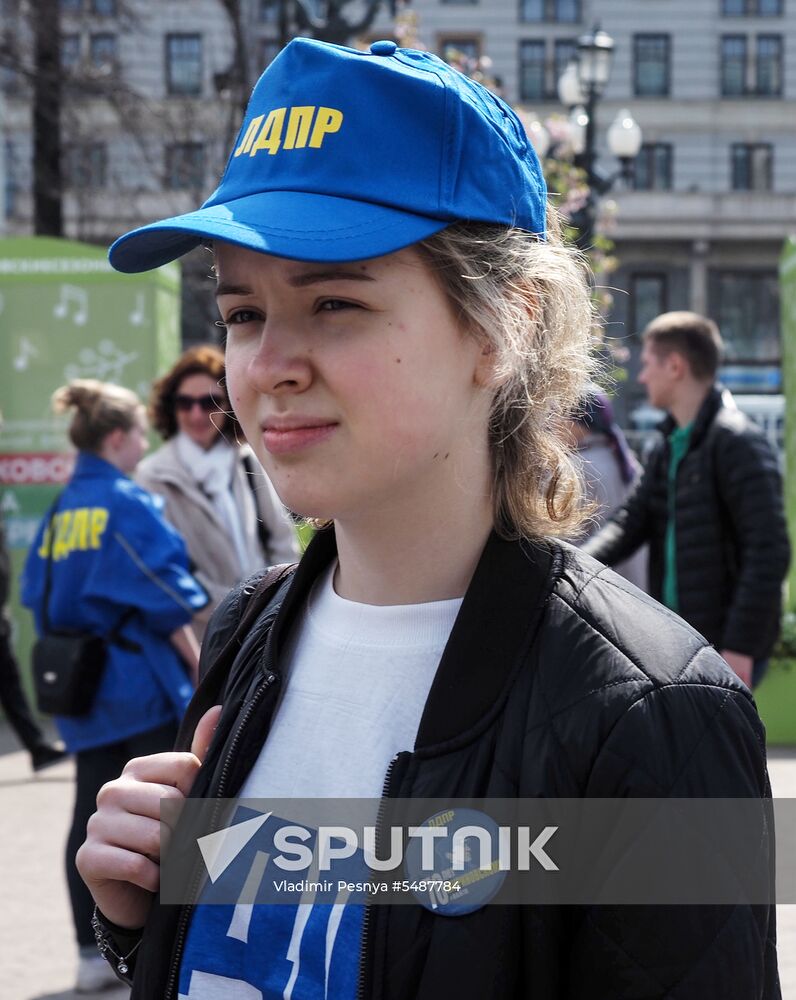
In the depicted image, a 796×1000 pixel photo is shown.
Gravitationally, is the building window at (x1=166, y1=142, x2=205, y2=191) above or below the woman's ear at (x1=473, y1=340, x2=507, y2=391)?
below

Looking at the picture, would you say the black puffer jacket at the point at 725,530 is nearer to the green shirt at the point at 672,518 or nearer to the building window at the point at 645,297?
the green shirt at the point at 672,518

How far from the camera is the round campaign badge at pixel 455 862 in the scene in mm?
1274

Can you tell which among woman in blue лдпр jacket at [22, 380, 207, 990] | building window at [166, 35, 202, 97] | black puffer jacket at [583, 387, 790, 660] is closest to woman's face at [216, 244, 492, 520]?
woman in blue лдпр jacket at [22, 380, 207, 990]

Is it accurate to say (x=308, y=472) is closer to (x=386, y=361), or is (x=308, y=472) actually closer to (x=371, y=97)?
(x=386, y=361)

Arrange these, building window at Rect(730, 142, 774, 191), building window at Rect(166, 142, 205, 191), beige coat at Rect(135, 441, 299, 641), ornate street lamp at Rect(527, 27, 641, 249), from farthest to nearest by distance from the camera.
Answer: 1. building window at Rect(730, 142, 774, 191)
2. building window at Rect(166, 142, 205, 191)
3. ornate street lamp at Rect(527, 27, 641, 249)
4. beige coat at Rect(135, 441, 299, 641)

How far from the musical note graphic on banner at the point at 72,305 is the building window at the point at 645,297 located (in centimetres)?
3363

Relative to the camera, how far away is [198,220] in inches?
54.6

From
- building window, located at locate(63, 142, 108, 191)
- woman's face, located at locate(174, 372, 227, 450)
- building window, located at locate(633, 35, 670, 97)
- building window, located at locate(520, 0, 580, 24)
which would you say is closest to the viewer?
woman's face, located at locate(174, 372, 227, 450)

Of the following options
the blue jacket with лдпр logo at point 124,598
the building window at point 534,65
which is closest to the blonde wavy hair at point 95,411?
the blue jacket with лдпр logo at point 124,598

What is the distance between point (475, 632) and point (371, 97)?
22.5 inches

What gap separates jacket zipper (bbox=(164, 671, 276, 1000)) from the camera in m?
1.44

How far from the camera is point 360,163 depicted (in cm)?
137

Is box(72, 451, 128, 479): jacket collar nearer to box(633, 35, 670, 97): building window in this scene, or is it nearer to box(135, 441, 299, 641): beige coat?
box(135, 441, 299, 641): beige coat

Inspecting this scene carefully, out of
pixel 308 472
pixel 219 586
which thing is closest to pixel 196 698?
pixel 308 472
